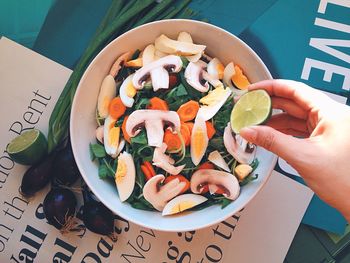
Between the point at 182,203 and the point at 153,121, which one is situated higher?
the point at 153,121

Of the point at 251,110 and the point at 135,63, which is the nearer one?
the point at 251,110

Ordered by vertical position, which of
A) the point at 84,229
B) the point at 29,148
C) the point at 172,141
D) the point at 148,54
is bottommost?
the point at 84,229

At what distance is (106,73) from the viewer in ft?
3.66

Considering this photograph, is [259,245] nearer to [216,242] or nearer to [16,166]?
[216,242]

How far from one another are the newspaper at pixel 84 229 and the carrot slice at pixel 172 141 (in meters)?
0.23

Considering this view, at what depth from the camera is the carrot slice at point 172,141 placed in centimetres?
104

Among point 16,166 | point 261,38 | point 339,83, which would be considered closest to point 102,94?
point 16,166

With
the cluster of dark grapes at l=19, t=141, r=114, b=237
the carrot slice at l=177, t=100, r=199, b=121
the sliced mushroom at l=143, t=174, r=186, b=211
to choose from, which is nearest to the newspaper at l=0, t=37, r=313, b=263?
the cluster of dark grapes at l=19, t=141, r=114, b=237

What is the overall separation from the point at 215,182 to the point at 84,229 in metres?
0.34

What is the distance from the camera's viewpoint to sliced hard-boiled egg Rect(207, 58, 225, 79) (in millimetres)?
1093

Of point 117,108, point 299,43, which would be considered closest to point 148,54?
point 117,108

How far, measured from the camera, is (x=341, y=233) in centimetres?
117

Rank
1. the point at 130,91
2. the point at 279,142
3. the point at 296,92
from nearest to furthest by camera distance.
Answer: the point at 279,142
the point at 296,92
the point at 130,91

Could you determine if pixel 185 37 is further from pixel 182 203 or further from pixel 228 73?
pixel 182 203
